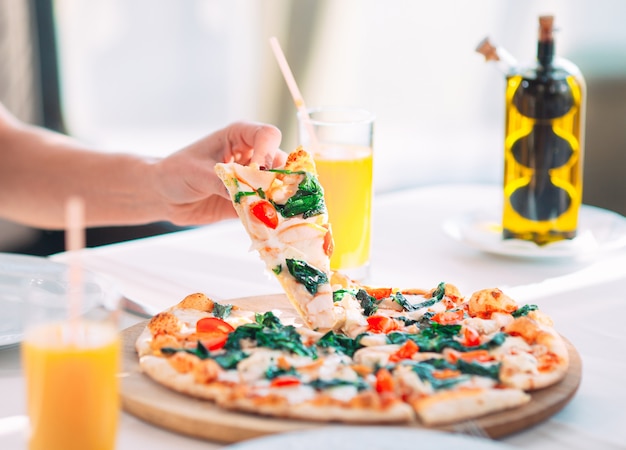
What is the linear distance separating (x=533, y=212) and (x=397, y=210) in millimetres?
A: 479

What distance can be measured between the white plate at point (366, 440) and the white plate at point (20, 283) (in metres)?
0.52

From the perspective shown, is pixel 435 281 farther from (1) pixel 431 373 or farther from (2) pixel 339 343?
(1) pixel 431 373

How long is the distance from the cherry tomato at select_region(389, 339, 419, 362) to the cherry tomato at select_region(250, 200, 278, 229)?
13.2 inches

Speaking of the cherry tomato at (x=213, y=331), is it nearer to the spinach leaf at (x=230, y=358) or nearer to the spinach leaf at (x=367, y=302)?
the spinach leaf at (x=230, y=358)

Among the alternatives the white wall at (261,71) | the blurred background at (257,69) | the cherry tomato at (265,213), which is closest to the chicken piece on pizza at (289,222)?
the cherry tomato at (265,213)

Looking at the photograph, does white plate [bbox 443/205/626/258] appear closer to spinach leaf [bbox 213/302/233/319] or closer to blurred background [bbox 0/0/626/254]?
spinach leaf [bbox 213/302/233/319]

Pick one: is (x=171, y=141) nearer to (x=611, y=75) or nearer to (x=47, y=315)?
(x=611, y=75)

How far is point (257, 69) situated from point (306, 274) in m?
2.95

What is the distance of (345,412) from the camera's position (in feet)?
3.43

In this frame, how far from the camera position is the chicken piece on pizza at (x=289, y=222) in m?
1.46

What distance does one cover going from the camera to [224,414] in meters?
1.08

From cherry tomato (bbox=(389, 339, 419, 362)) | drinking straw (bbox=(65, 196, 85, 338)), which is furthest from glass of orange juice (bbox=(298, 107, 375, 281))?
drinking straw (bbox=(65, 196, 85, 338))

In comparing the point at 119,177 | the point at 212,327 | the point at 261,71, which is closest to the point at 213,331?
the point at 212,327

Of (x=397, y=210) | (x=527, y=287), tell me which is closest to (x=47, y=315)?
(x=527, y=287)
